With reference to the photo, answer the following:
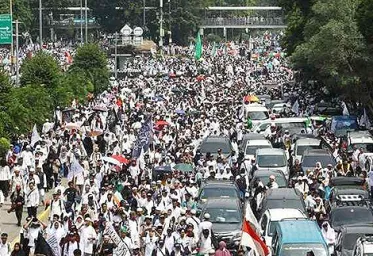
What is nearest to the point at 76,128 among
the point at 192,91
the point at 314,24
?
the point at 314,24

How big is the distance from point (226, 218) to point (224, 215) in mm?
104

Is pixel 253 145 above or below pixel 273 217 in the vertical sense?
below

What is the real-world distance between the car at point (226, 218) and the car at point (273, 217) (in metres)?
0.50

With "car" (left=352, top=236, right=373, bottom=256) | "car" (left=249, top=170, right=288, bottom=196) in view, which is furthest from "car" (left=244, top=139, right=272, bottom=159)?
"car" (left=352, top=236, right=373, bottom=256)

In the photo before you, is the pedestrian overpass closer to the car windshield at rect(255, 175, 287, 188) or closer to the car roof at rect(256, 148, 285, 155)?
the car roof at rect(256, 148, 285, 155)

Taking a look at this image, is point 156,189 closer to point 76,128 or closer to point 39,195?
point 39,195

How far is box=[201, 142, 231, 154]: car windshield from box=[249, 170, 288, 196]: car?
18.6 ft

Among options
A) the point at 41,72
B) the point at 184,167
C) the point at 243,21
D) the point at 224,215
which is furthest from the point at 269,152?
the point at 243,21

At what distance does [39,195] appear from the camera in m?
30.2

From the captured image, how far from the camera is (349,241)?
943 inches

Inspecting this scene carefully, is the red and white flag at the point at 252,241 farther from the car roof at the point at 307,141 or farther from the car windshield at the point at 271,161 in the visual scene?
the car roof at the point at 307,141

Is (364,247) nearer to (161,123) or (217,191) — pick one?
(217,191)

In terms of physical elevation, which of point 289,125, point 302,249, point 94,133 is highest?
point 302,249

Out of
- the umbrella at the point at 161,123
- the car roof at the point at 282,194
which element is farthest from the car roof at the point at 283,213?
the umbrella at the point at 161,123
